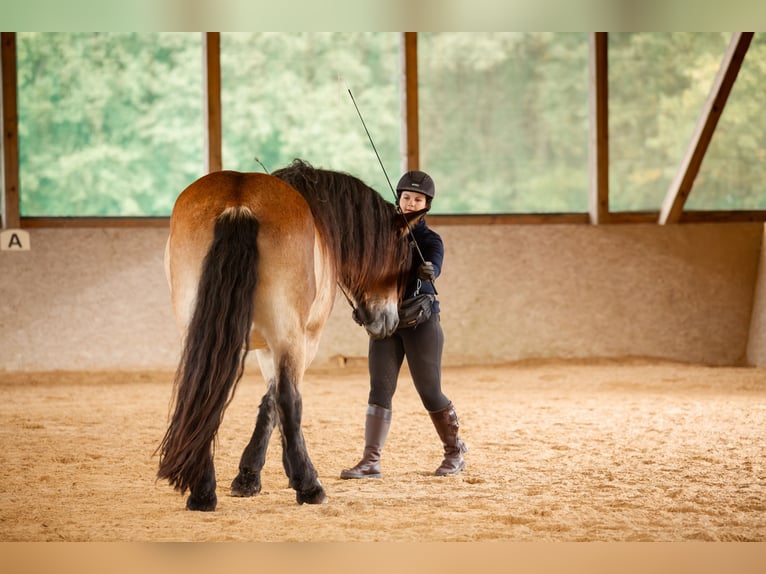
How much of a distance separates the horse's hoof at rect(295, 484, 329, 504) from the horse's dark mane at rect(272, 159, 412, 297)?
34.7 inches

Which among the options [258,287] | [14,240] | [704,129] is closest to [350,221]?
[258,287]

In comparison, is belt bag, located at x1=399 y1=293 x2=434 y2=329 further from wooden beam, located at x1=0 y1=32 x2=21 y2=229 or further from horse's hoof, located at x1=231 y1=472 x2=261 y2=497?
wooden beam, located at x1=0 y1=32 x2=21 y2=229

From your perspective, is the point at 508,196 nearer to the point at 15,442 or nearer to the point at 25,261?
the point at 25,261

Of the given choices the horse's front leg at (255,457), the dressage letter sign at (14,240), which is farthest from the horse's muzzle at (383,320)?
the dressage letter sign at (14,240)

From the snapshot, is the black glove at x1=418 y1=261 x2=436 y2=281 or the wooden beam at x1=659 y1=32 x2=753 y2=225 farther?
the wooden beam at x1=659 y1=32 x2=753 y2=225

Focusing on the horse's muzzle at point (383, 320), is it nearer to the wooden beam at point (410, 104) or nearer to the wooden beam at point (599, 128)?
the wooden beam at point (410, 104)

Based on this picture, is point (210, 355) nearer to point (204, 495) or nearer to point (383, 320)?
point (204, 495)

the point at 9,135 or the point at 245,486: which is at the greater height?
the point at 9,135

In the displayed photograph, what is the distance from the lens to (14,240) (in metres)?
9.34

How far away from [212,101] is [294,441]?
6874mm

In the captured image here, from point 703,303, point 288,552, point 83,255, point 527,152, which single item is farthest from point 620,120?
point 288,552

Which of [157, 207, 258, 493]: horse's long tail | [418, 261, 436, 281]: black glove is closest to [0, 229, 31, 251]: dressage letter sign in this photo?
[418, 261, 436, 281]: black glove

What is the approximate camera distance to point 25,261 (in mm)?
9367

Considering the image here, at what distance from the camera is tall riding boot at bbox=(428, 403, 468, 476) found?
14.3ft
